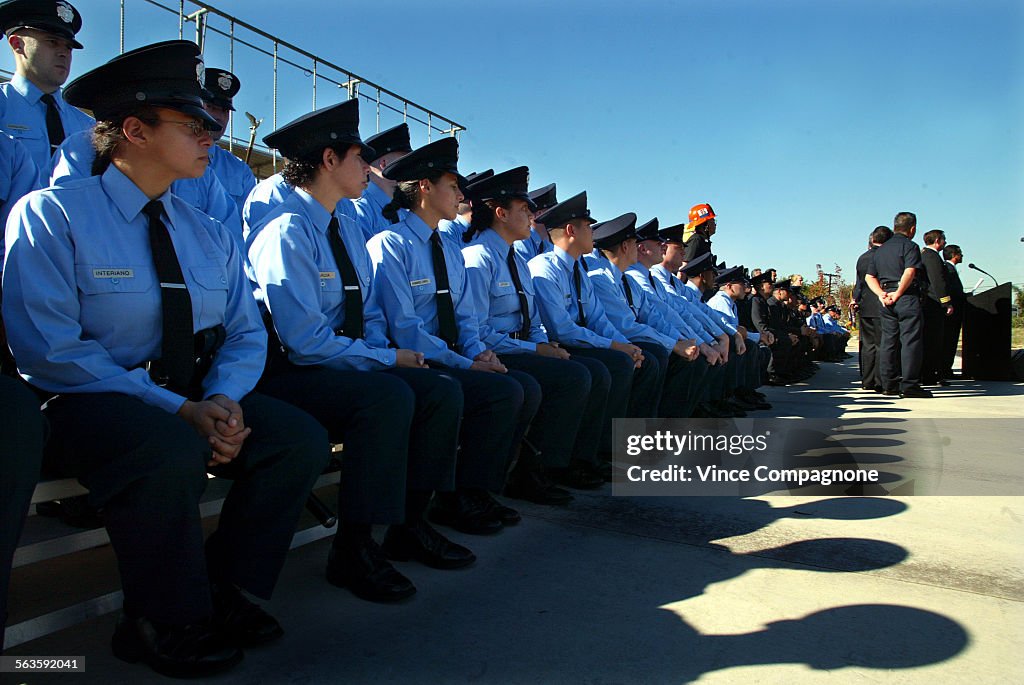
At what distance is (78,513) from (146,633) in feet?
4.06

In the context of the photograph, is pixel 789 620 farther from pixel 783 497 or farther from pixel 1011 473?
pixel 1011 473

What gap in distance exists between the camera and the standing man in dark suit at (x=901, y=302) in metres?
8.48

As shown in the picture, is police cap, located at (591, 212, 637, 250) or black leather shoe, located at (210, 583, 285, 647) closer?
black leather shoe, located at (210, 583, 285, 647)

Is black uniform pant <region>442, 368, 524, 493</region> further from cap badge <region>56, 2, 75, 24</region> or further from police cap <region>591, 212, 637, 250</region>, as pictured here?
police cap <region>591, 212, 637, 250</region>

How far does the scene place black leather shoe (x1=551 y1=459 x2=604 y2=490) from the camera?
405 cm

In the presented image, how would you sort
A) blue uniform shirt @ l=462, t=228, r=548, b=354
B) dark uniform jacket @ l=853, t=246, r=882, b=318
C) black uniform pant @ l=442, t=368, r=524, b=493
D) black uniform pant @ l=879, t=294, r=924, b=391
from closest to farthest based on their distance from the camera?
1. black uniform pant @ l=442, t=368, r=524, b=493
2. blue uniform shirt @ l=462, t=228, r=548, b=354
3. black uniform pant @ l=879, t=294, r=924, b=391
4. dark uniform jacket @ l=853, t=246, r=882, b=318

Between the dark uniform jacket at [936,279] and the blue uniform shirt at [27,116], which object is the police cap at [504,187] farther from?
the dark uniform jacket at [936,279]

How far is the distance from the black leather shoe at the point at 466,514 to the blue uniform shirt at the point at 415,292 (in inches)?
22.3

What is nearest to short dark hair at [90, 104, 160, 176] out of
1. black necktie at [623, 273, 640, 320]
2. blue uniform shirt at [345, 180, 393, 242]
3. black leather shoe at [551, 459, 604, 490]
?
blue uniform shirt at [345, 180, 393, 242]

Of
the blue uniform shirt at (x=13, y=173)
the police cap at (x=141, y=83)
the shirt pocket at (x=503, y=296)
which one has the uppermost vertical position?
the police cap at (x=141, y=83)

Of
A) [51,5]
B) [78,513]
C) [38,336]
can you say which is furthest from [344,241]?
[51,5]

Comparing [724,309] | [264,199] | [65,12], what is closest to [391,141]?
[264,199]

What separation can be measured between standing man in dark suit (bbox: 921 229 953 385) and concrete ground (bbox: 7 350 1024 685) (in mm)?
6937

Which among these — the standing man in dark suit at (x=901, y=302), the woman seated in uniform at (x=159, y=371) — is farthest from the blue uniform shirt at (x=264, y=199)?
the standing man in dark suit at (x=901, y=302)
